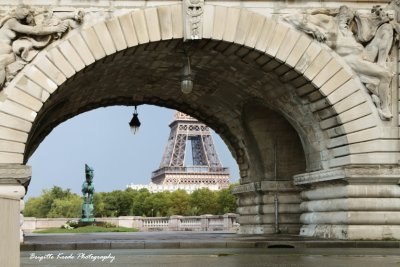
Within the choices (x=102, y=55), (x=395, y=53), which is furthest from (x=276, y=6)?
(x=102, y=55)

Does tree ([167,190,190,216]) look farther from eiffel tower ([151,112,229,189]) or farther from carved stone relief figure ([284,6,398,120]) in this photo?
carved stone relief figure ([284,6,398,120])

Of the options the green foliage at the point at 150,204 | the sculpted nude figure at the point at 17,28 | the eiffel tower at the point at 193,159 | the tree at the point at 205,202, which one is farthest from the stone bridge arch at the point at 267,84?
the tree at the point at 205,202

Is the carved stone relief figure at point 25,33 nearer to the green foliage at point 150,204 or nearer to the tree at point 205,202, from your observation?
the green foliage at point 150,204

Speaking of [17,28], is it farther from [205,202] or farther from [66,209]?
[66,209]

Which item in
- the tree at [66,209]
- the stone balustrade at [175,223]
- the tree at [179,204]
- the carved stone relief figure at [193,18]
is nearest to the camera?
the carved stone relief figure at [193,18]

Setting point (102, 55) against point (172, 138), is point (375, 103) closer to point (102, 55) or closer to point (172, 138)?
point (102, 55)

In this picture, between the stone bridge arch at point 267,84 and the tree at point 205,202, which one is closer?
the stone bridge arch at point 267,84

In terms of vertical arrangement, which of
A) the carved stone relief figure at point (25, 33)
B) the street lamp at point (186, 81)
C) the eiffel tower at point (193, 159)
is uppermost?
the eiffel tower at point (193, 159)

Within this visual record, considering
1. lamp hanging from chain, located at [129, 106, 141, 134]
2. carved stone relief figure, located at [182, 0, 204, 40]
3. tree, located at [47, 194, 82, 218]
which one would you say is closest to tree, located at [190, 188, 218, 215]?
tree, located at [47, 194, 82, 218]

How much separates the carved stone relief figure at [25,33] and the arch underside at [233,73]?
0.22 meters

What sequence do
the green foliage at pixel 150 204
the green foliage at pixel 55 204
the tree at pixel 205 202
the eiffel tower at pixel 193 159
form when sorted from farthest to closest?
the green foliage at pixel 55 204, the eiffel tower at pixel 193 159, the tree at pixel 205 202, the green foliage at pixel 150 204

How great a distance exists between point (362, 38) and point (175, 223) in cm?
3140

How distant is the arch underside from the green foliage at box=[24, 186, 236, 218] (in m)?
A: 72.9

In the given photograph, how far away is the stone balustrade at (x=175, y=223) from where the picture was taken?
4700cm
